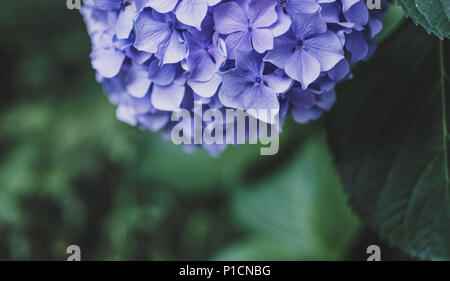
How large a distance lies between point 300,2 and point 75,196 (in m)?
1.83

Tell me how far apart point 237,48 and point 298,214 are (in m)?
1.45

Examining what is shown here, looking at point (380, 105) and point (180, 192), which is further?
point (180, 192)

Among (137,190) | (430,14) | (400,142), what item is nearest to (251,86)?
(430,14)

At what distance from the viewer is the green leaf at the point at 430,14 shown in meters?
0.89

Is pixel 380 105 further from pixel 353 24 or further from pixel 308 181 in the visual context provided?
pixel 308 181

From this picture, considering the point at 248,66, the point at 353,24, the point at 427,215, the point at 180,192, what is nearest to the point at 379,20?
the point at 353,24

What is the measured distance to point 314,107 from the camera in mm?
1062

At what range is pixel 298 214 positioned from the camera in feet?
7.22

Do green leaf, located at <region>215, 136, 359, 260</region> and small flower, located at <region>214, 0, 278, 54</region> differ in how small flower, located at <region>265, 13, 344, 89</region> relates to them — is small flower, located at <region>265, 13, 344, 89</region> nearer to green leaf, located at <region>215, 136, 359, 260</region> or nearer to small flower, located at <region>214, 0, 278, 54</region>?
small flower, located at <region>214, 0, 278, 54</region>

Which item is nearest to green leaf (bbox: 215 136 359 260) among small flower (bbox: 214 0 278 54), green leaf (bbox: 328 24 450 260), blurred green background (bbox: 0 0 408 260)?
blurred green background (bbox: 0 0 408 260)

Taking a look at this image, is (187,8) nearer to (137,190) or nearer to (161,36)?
(161,36)

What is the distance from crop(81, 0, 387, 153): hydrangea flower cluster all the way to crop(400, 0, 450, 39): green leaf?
8 centimetres

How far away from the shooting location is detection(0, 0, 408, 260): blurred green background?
2.15 metres
